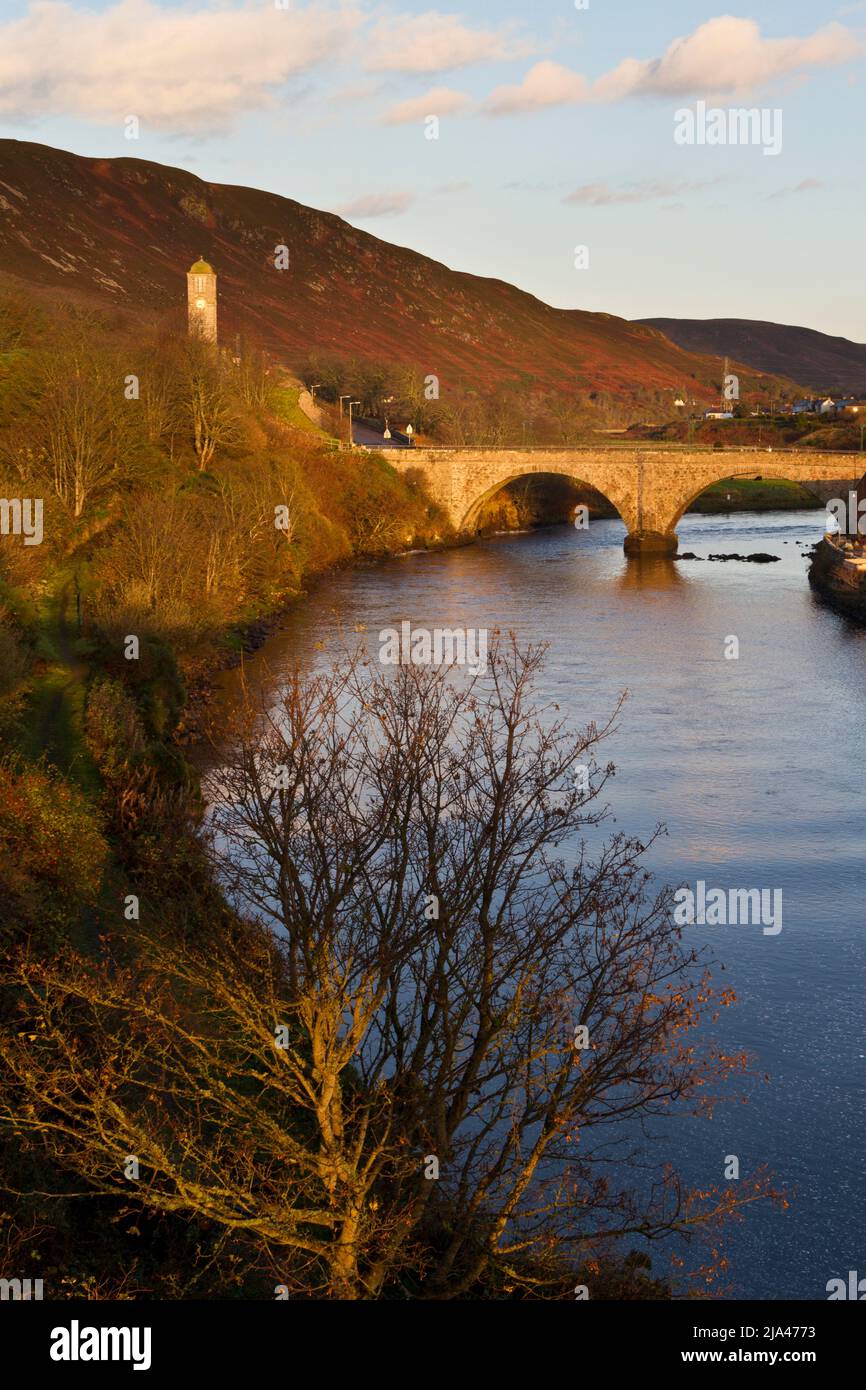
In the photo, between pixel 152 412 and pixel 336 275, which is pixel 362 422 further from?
pixel 336 275

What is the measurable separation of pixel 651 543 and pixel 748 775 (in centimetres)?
3703

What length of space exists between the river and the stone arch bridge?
12.1 ft

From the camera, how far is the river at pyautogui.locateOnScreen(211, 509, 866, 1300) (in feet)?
42.3

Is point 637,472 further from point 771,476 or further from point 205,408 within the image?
point 205,408

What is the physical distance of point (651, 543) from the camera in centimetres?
6044

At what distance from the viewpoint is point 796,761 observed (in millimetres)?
25516

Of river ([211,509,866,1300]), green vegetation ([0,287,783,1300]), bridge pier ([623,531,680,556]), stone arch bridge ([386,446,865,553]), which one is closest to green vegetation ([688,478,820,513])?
stone arch bridge ([386,446,865,553])

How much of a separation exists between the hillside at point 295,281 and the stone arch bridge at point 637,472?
1622 inches

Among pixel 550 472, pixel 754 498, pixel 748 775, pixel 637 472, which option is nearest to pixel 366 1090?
pixel 748 775

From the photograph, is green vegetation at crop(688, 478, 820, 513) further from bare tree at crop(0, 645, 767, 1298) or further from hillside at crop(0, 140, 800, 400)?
bare tree at crop(0, 645, 767, 1298)

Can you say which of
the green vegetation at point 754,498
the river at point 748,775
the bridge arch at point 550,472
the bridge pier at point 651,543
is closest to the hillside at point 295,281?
the green vegetation at point 754,498

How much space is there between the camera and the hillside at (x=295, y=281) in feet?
373

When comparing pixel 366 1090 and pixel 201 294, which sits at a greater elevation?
pixel 201 294

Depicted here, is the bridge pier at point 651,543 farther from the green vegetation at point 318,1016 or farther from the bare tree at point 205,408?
the green vegetation at point 318,1016
